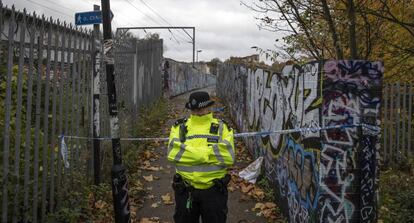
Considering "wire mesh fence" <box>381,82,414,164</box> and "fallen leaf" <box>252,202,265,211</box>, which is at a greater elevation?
"wire mesh fence" <box>381,82,414,164</box>

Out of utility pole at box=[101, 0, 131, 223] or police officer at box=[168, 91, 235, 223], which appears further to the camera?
utility pole at box=[101, 0, 131, 223]

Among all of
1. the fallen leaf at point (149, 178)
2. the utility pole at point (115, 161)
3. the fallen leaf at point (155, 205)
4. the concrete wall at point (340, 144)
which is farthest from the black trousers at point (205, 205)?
the fallen leaf at point (149, 178)

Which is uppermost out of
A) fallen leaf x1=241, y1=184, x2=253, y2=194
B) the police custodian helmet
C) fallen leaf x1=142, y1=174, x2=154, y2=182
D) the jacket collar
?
the police custodian helmet

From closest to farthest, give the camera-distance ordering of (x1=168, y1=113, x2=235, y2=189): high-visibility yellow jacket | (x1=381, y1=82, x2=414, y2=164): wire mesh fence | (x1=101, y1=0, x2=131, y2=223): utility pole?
(x1=168, y1=113, x2=235, y2=189): high-visibility yellow jacket
(x1=101, y1=0, x2=131, y2=223): utility pole
(x1=381, y1=82, x2=414, y2=164): wire mesh fence

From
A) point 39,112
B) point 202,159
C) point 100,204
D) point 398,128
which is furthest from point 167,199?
point 398,128

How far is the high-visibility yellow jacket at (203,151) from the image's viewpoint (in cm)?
426

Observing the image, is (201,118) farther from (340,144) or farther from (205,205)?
(340,144)

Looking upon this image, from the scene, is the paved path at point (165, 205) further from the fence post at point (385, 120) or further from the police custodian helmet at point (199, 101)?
the fence post at point (385, 120)

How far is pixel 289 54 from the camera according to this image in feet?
33.2

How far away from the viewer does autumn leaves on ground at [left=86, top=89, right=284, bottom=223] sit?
6.62 m

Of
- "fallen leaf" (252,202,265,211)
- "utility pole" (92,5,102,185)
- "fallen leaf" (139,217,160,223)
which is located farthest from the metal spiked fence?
"fallen leaf" (252,202,265,211)

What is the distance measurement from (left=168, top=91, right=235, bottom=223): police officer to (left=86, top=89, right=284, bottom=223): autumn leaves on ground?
2197 millimetres

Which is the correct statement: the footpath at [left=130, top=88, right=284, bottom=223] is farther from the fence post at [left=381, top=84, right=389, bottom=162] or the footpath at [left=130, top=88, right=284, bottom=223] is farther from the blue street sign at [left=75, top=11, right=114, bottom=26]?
the fence post at [left=381, top=84, right=389, bottom=162]

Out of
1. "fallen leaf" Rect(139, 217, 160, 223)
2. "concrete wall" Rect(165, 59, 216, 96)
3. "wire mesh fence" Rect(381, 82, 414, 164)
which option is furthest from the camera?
"concrete wall" Rect(165, 59, 216, 96)
